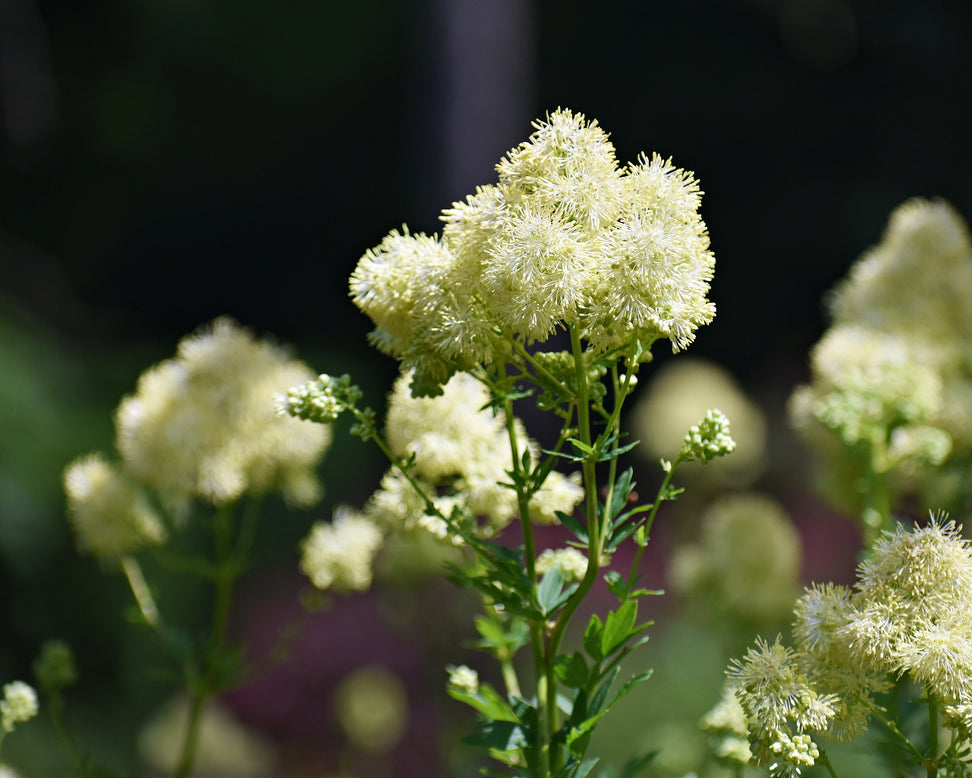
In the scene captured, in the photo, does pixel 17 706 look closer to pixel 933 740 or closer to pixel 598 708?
pixel 598 708

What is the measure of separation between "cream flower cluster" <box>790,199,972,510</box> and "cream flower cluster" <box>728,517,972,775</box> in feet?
2.18

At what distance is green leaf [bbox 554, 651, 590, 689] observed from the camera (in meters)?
1.10

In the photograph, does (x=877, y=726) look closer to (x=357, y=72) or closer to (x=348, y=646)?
(x=348, y=646)

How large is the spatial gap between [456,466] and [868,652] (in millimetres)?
638

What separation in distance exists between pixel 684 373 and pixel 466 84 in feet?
8.69

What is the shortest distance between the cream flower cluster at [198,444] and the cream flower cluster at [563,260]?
676 mm

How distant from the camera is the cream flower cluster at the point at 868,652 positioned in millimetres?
957

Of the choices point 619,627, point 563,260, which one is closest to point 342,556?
point 619,627

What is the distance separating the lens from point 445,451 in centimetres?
133

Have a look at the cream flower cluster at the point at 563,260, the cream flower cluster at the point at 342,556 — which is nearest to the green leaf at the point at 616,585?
the cream flower cluster at the point at 563,260

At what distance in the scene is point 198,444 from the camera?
1617 mm

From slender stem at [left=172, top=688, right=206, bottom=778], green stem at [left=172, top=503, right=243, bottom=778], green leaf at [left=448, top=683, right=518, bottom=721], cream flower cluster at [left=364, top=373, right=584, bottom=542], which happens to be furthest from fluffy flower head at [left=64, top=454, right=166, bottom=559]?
green leaf at [left=448, top=683, right=518, bottom=721]

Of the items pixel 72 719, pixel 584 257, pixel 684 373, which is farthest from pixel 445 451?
pixel 72 719

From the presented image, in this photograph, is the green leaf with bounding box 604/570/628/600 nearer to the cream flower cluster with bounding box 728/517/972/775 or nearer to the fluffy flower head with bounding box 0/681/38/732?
the cream flower cluster with bounding box 728/517/972/775
